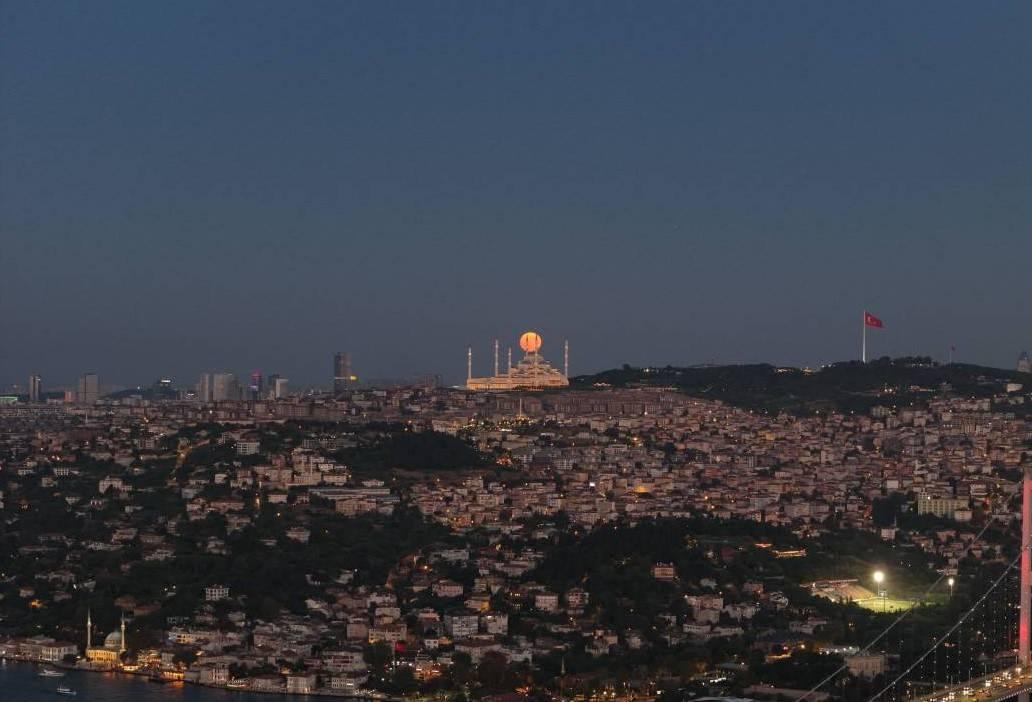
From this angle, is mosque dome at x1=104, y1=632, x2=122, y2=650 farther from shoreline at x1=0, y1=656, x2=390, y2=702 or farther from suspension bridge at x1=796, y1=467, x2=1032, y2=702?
suspension bridge at x1=796, y1=467, x2=1032, y2=702

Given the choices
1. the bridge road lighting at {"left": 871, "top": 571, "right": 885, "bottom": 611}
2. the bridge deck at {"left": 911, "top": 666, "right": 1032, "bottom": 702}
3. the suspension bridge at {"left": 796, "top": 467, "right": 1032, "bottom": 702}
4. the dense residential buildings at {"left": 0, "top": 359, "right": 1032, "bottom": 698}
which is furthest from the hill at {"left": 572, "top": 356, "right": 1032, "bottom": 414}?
the bridge deck at {"left": 911, "top": 666, "right": 1032, "bottom": 702}

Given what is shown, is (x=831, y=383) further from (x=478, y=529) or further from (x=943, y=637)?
(x=943, y=637)

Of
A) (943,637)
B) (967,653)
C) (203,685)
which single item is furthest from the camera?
(203,685)

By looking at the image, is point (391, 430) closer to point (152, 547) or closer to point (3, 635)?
point (152, 547)

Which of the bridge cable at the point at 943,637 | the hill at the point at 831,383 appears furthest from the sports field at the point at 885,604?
the hill at the point at 831,383

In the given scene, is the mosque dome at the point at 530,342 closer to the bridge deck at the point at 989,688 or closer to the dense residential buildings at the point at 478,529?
the dense residential buildings at the point at 478,529

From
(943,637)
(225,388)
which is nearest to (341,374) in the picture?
(225,388)

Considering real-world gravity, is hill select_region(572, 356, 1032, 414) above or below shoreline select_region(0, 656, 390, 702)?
above
